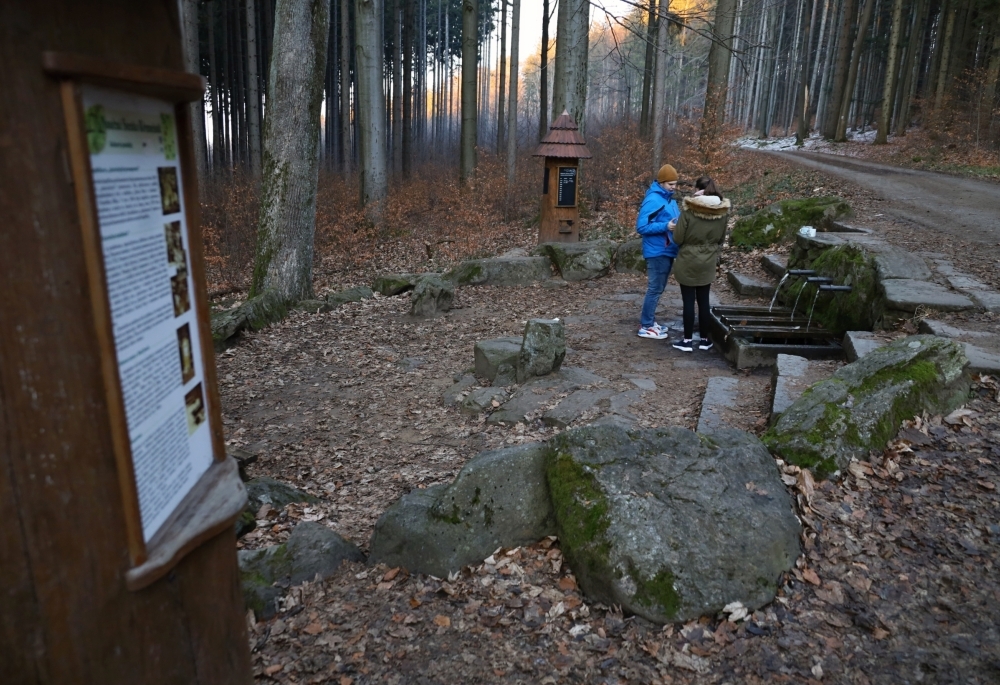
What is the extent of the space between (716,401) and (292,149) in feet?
23.0

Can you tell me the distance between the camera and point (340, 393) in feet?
24.5

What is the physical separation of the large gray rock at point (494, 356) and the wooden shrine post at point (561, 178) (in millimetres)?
5833

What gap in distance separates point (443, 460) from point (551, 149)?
27.0ft

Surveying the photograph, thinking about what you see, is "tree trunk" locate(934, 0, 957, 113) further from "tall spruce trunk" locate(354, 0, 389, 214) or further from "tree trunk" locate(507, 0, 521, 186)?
"tall spruce trunk" locate(354, 0, 389, 214)

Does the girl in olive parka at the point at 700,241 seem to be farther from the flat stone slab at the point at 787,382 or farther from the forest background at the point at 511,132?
the forest background at the point at 511,132

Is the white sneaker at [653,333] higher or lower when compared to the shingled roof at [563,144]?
lower

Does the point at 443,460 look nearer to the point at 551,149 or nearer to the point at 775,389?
the point at 775,389

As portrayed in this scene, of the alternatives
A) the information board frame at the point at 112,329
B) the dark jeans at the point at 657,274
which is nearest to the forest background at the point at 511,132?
the dark jeans at the point at 657,274

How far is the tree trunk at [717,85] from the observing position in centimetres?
1562

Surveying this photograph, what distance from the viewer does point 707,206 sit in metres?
7.38

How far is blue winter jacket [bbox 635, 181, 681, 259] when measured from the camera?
312 inches

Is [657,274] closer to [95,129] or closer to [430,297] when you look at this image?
[430,297]

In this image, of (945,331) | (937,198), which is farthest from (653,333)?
(937,198)

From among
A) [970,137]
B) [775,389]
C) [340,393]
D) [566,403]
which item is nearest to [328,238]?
[340,393]
